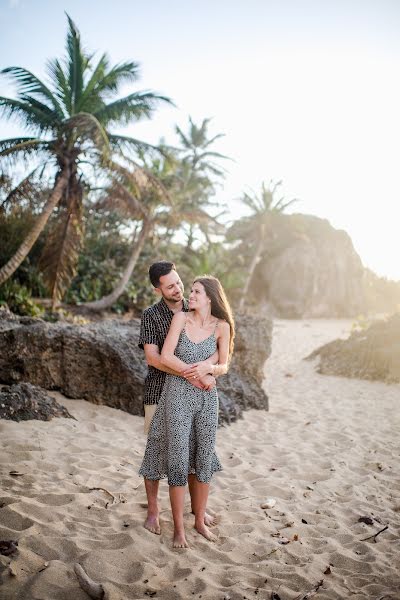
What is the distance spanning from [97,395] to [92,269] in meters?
11.1

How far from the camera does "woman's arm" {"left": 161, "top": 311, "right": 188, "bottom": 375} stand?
2.50 meters

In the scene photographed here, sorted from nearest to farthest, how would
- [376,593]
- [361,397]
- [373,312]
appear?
[376,593], [361,397], [373,312]

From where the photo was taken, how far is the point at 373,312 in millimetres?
28922

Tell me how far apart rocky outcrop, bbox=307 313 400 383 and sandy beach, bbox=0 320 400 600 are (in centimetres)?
414

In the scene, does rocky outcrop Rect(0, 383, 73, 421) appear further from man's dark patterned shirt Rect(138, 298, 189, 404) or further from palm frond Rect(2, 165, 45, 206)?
palm frond Rect(2, 165, 45, 206)

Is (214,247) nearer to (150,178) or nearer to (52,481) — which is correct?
(150,178)

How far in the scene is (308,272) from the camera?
1062 inches

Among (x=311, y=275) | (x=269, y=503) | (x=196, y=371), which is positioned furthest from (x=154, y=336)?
(x=311, y=275)

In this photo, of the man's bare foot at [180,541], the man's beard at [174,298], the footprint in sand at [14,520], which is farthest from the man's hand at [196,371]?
the footprint in sand at [14,520]

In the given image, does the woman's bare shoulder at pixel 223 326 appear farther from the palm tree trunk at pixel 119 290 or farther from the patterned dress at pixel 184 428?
the palm tree trunk at pixel 119 290

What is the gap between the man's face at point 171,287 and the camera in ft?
8.93

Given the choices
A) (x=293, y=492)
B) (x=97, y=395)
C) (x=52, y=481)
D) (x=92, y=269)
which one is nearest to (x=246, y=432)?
(x=293, y=492)

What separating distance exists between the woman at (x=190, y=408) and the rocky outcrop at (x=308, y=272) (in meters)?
23.7

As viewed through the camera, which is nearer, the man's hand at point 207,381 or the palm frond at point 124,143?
the man's hand at point 207,381
